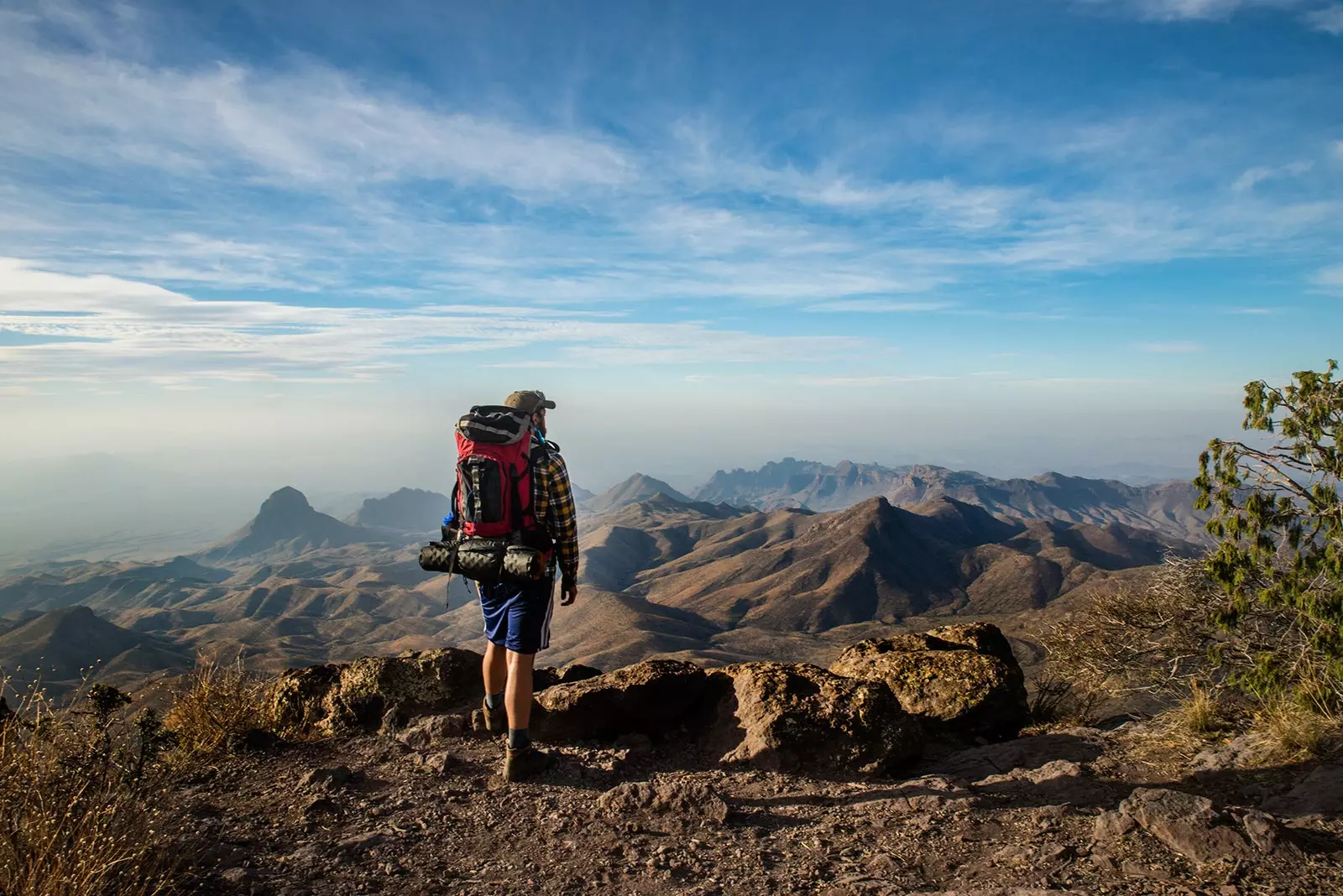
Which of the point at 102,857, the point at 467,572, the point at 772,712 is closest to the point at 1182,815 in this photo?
the point at 772,712

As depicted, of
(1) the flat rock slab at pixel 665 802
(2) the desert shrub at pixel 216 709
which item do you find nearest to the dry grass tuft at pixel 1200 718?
(1) the flat rock slab at pixel 665 802

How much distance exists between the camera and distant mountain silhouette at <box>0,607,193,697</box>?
4220 inches

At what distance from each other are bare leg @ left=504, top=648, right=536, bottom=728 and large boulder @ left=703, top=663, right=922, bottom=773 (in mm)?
1951

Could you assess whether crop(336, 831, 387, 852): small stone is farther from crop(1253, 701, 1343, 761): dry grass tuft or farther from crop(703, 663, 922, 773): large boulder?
crop(1253, 701, 1343, 761): dry grass tuft

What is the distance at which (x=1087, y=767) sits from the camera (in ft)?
20.0

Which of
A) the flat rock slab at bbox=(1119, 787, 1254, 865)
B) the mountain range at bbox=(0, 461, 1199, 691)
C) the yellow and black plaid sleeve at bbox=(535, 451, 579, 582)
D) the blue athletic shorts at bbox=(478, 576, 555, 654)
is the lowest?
the mountain range at bbox=(0, 461, 1199, 691)

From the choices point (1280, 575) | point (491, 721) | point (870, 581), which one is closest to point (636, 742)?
point (491, 721)

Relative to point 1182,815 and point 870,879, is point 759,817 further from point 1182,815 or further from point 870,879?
point 1182,815

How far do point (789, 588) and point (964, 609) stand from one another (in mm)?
39615

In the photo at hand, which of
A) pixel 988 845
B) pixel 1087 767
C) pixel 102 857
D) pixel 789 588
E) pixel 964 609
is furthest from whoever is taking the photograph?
pixel 789 588

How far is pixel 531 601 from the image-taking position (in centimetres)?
553

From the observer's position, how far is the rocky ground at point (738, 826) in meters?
4.05

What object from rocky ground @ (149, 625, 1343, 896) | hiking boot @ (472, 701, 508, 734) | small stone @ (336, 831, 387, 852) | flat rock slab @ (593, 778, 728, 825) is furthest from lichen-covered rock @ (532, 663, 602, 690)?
small stone @ (336, 831, 387, 852)

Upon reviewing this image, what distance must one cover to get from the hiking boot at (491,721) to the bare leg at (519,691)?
827mm
